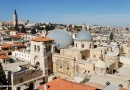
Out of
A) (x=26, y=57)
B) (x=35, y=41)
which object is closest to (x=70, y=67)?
(x=35, y=41)

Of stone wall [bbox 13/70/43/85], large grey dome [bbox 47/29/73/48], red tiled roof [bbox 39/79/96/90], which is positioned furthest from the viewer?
large grey dome [bbox 47/29/73/48]

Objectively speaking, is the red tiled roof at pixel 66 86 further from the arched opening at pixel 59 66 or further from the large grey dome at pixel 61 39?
the large grey dome at pixel 61 39

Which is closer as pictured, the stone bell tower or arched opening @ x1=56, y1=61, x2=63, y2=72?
the stone bell tower

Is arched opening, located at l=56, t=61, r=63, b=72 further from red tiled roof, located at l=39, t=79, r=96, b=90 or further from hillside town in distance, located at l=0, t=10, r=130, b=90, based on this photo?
red tiled roof, located at l=39, t=79, r=96, b=90

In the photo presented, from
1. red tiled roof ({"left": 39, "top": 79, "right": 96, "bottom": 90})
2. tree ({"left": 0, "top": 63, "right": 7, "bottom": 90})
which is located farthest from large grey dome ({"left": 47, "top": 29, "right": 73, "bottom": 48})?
red tiled roof ({"left": 39, "top": 79, "right": 96, "bottom": 90})

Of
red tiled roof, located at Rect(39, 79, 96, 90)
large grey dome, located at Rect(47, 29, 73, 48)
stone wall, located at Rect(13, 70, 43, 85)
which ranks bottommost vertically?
stone wall, located at Rect(13, 70, 43, 85)

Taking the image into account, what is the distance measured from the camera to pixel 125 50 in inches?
1607

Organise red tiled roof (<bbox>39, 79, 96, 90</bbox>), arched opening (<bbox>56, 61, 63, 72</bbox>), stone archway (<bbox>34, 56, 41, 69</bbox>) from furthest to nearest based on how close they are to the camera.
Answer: arched opening (<bbox>56, 61, 63, 72</bbox>)
stone archway (<bbox>34, 56, 41, 69</bbox>)
red tiled roof (<bbox>39, 79, 96, 90</bbox>)

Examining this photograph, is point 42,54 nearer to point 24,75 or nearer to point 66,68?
point 66,68

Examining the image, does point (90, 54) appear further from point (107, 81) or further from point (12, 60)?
point (12, 60)

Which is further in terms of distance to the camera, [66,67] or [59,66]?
[59,66]

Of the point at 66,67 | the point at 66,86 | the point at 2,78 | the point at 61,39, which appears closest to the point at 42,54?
the point at 66,67

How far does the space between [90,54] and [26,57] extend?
485 inches

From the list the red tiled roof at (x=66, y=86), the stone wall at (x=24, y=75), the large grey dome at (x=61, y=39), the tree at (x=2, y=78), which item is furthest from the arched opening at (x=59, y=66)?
the red tiled roof at (x=66, y=86)
